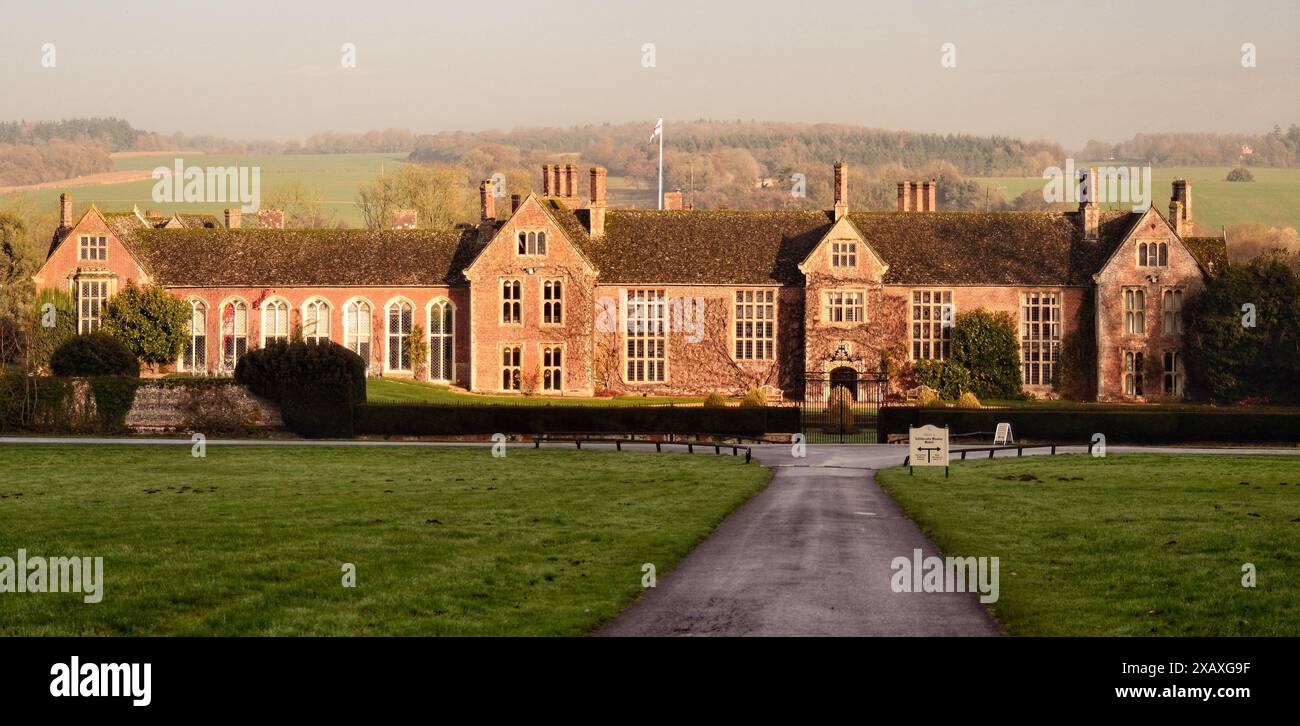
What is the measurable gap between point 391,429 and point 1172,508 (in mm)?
34538

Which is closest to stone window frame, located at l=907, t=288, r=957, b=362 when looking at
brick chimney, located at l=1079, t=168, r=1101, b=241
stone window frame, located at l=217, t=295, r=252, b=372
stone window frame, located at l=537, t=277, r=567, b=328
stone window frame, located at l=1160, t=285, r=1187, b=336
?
brick chimney, located at l=1079, t=168, r=1101, b=241

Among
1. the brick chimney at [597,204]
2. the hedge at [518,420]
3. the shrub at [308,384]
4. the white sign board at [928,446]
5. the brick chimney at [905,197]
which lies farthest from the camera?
the brick chimney at [905,197]

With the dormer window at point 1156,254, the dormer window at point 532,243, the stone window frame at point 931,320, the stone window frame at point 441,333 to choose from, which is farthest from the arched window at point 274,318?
the dormer window at point 1156,254

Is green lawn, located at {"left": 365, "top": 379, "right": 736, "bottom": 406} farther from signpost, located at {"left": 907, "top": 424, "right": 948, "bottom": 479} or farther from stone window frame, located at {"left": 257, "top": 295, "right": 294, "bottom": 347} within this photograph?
signpost, located at {"left": 907, "top": 424, "right": 948, "bottom": 479}

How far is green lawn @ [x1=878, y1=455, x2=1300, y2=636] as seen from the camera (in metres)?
19.1

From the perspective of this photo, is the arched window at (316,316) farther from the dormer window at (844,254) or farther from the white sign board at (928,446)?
the white sign board at (928,446)

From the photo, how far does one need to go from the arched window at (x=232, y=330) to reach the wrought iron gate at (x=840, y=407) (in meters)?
31.0

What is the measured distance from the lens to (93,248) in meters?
84.5

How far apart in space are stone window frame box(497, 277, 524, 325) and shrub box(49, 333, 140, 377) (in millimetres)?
21921

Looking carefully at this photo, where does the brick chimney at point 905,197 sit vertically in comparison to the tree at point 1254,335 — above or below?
above

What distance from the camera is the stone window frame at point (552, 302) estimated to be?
83.0 m

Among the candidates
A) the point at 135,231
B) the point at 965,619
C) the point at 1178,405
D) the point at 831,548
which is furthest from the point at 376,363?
the point at 965,619

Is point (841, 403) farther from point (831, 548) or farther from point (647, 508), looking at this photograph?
point (831, 548)
